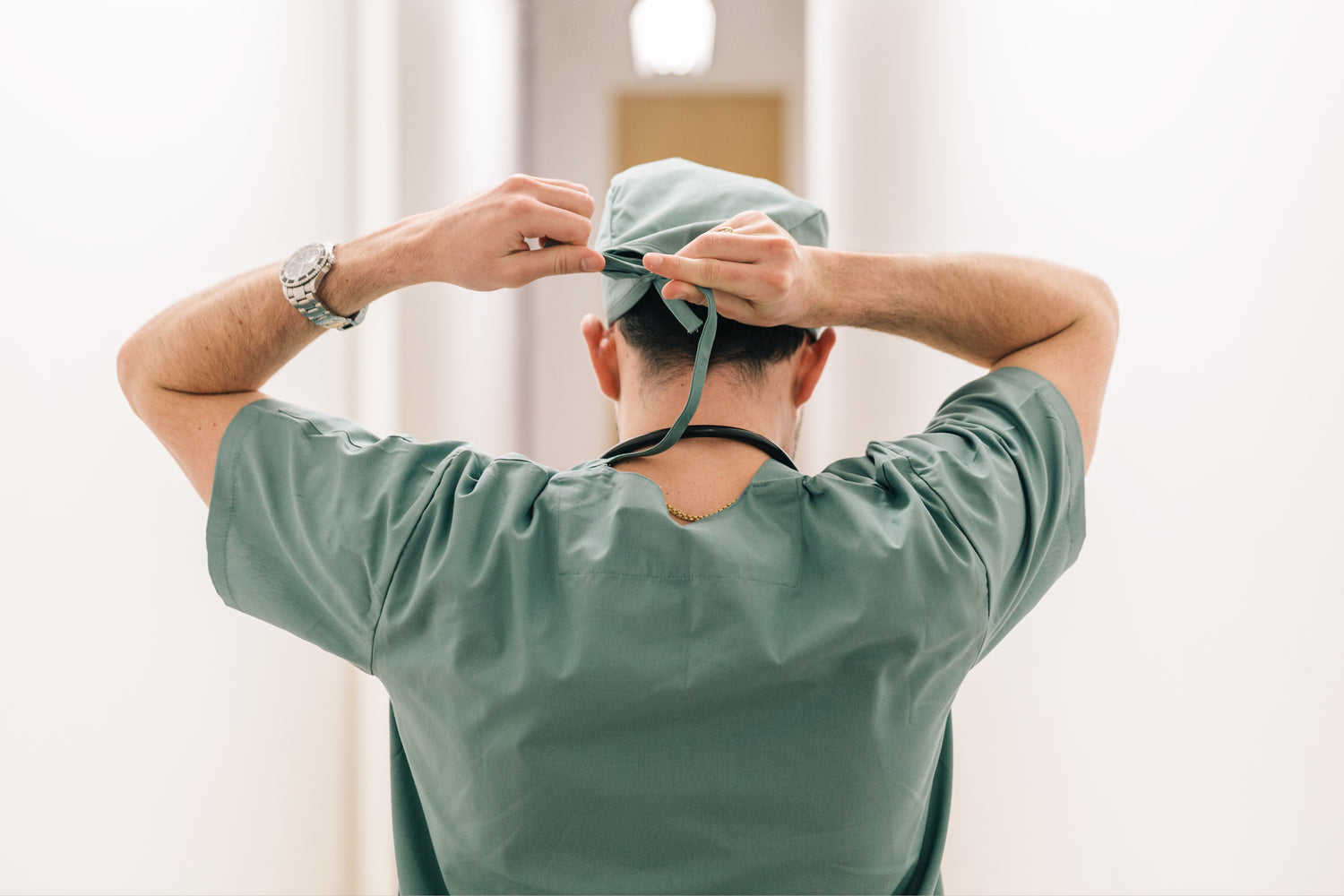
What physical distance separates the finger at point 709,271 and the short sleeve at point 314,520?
0.22 m

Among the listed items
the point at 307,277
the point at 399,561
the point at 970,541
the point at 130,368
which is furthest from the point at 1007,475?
the point at 130,368

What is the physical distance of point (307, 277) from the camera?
2.22 ft

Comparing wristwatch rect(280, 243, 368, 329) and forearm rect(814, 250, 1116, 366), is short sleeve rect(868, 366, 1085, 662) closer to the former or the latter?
forearm rect(814, 250, 1116, 366)

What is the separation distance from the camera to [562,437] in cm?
150

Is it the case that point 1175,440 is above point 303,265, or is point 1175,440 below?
below

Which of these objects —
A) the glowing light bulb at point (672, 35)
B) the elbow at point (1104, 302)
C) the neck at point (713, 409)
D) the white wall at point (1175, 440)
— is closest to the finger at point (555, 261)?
the neck at point (713, 409)

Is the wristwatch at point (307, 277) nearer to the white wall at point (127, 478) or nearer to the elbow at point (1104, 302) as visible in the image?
the white wall at point (127, 478)

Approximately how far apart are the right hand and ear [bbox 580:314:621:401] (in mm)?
162

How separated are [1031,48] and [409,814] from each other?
3.51ft

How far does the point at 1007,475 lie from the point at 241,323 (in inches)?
24.2

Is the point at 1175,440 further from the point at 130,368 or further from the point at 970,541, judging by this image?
the point at 130,368

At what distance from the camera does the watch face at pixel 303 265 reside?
676mm

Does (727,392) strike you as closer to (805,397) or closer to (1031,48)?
(805,397)

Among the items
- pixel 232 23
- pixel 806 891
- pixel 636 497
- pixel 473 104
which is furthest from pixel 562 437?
pixel 806 891
